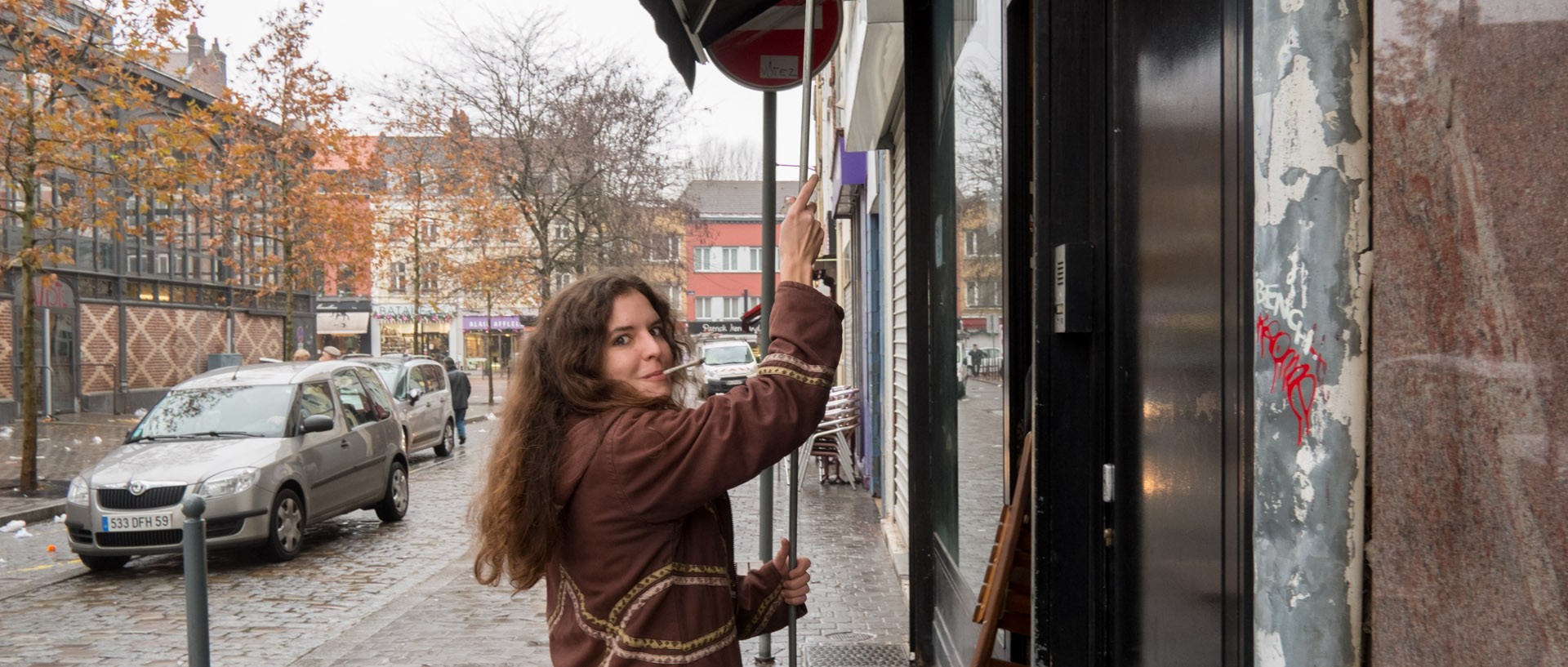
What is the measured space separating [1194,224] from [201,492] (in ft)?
29.0

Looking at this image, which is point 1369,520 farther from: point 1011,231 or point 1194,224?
point 1011,231

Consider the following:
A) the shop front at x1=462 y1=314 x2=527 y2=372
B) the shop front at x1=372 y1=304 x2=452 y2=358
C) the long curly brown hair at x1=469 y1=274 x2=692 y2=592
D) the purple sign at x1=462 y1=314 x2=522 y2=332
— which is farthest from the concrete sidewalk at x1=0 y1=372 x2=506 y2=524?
the purple sign at x1=462 y1=314 x2=522 y2=332

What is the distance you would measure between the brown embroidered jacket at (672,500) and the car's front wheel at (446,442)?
16.2 m

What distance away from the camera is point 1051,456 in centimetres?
208

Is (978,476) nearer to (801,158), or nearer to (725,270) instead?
(801,158)

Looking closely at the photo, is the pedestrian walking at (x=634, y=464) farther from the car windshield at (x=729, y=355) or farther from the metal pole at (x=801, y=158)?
the car windshield at (x=729, y=355)

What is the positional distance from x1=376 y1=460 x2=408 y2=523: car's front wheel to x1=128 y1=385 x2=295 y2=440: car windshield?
1.63 meters

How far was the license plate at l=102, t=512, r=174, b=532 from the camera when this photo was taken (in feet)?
28.0

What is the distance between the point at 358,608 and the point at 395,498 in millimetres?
3969

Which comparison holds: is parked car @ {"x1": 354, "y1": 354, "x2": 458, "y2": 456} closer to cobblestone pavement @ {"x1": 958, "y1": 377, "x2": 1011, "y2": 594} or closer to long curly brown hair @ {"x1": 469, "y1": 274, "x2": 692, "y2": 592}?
cobblestone pavement @ {"x1": 958, "y1": 377, "x2": 1011, "y2": 594}

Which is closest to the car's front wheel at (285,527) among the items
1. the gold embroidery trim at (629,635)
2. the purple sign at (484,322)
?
the gold embroidery trim at (629,635)

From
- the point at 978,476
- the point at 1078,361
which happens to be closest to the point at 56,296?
the point at 978,476

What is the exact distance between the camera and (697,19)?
3.50 meters

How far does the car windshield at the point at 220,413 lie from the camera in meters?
9.55
